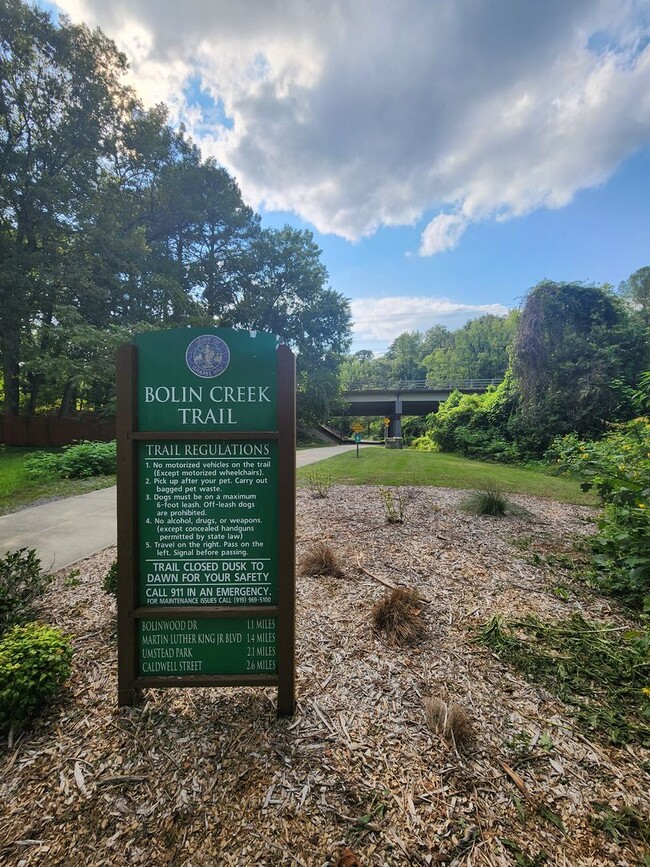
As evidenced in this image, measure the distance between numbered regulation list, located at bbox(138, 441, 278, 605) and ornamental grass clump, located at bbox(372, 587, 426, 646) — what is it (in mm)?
1140

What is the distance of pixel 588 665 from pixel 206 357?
303cm

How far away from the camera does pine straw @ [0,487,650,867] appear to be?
141cm

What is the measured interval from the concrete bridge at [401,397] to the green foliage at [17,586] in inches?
1427

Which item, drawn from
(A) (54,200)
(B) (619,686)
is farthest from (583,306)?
(A) (54,200)

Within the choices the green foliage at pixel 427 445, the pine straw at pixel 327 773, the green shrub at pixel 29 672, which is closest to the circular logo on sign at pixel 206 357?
the green shrub at pixel 29 672

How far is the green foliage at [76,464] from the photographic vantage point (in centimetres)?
Result: 997

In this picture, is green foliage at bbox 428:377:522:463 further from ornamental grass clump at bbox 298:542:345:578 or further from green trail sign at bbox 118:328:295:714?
green trail sign at bbox 118:328:295:714

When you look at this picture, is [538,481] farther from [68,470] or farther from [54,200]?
[54,200]

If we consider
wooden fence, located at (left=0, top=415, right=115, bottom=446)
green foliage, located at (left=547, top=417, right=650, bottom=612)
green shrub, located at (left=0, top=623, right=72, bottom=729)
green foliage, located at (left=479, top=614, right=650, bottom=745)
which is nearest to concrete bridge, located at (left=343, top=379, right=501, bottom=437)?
wooden fence, located at (left=0, top=415, right=115, bottom=446)

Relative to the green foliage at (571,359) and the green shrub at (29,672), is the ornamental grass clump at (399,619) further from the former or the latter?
the green foliage at (571,359)

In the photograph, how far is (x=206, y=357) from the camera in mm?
2004

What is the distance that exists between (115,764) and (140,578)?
2.66 ft

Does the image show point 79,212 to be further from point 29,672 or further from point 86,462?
point 29,672

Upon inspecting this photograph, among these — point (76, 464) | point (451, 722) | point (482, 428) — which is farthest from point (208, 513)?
point (482, 428)
